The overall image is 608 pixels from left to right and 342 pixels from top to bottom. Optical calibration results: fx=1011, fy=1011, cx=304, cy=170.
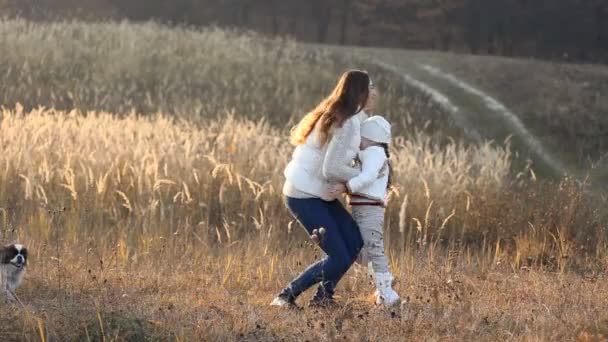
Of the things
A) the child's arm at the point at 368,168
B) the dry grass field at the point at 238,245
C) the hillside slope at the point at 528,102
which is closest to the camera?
the dry grass field at the point at 238,245

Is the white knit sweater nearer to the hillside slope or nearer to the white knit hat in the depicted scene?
the white knit hat

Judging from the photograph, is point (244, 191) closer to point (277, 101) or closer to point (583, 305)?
point (583, 305)

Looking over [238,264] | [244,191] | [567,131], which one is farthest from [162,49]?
[238,264]

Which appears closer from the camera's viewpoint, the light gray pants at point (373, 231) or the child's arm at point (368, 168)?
the child's arm at point (368, 168)

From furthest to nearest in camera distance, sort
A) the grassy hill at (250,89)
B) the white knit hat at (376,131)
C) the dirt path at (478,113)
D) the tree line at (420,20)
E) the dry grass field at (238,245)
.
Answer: the tree line at (420,20) < the dirt path at (478,113) < the grassy hill at (250,89) < the white knit hat at (376,131) < the dry grass field at (238,245)

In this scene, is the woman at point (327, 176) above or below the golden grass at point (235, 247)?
above

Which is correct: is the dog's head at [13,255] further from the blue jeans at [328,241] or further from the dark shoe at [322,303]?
the dark shoe at [322,303]

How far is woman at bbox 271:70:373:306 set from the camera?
6.79 meters

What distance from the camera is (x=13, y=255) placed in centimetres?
634

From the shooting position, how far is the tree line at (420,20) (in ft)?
189

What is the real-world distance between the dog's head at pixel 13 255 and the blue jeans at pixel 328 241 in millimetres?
1779

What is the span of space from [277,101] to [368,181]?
60.5ft

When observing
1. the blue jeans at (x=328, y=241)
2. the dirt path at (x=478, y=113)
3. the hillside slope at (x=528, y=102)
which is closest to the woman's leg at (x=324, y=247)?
the blue jeans at (x=328, y=241)

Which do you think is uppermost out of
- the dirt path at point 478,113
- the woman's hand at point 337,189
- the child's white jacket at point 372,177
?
the child's white jacket at point 372,177
